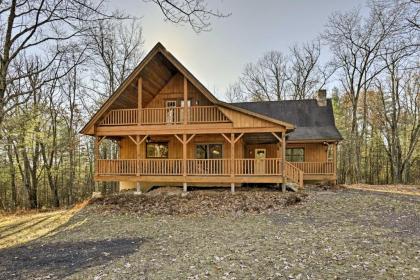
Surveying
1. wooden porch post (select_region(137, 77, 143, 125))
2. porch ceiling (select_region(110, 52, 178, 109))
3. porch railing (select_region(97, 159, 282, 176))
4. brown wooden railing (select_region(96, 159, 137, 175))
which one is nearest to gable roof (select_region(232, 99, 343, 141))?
porch railing (select_region(97, 159, 282, 176))

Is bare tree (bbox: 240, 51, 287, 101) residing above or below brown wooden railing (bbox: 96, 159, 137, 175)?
above

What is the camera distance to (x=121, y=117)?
1730 cm

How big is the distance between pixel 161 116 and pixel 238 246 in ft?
35.1

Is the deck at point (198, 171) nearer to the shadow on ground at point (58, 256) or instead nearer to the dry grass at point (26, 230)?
the dry grass at point (26, 230)

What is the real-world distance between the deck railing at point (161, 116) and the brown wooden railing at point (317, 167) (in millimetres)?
7748

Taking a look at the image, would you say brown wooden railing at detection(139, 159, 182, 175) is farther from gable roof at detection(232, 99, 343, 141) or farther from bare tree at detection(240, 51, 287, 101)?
bare tree at detection(240, 51, 287, 101)

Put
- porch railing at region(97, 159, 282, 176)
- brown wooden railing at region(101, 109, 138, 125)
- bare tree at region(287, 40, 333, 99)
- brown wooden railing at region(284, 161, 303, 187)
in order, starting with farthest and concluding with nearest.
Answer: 1. bare tree at region(287, 40, 333, 99)
2. brown wooden railing at region(101, 109, 138, 125)
3. porch railing at region(97, 159, 282, 176)
4. brown wooden railing at region(284, 161, 303, 187)

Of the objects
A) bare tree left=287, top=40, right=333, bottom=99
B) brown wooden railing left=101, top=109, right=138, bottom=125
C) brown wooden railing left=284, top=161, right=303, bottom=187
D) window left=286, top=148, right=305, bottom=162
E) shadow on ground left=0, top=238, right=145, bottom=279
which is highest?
bare tree left=287, top=40, right=333, bottom=99

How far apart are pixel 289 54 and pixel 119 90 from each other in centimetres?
2532

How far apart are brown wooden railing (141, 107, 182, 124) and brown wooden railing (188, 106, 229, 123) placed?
871mm

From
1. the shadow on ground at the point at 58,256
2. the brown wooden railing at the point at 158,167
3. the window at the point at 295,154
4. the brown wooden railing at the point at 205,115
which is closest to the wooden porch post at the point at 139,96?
the brown wooden railing at the point at 158,167

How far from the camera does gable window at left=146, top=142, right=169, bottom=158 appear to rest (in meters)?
18.7

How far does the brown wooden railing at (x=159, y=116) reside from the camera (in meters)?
17.0

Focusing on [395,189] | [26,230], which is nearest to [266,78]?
[395,189]
